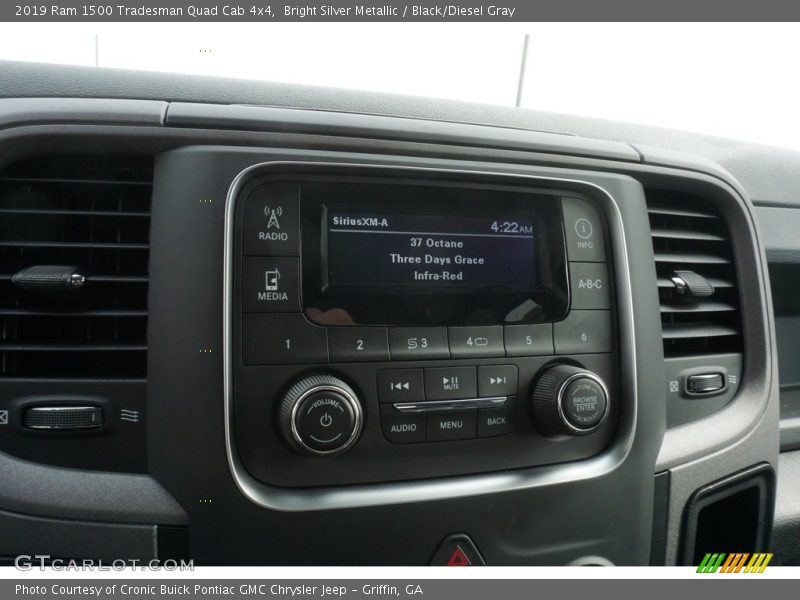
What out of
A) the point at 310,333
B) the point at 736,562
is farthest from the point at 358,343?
the point at 736,562

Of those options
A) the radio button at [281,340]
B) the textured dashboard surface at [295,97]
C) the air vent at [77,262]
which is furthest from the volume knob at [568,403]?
the air vent at [77,262]

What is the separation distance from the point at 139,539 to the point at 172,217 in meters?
0.44

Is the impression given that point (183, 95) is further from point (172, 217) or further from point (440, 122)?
point (440, 122)

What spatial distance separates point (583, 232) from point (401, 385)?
383 mm

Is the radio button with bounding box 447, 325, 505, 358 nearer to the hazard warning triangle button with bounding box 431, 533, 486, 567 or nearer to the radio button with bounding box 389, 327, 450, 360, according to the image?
the radio button with bounding box 389, 327, 450, 360

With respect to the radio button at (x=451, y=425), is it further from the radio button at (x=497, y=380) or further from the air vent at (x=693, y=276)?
the air vent at (x=693, y=276)

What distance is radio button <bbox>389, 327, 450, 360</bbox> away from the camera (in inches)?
Result: 31.0

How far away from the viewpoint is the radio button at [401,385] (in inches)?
30.9

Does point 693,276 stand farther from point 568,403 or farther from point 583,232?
point 568,403

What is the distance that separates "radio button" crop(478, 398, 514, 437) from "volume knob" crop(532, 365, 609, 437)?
38 mm

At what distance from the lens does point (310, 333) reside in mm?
762

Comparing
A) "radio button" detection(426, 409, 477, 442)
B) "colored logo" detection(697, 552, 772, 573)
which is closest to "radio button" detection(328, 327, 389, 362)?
"radio button" detection(426, 409, 477, 442)

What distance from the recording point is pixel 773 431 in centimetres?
109
